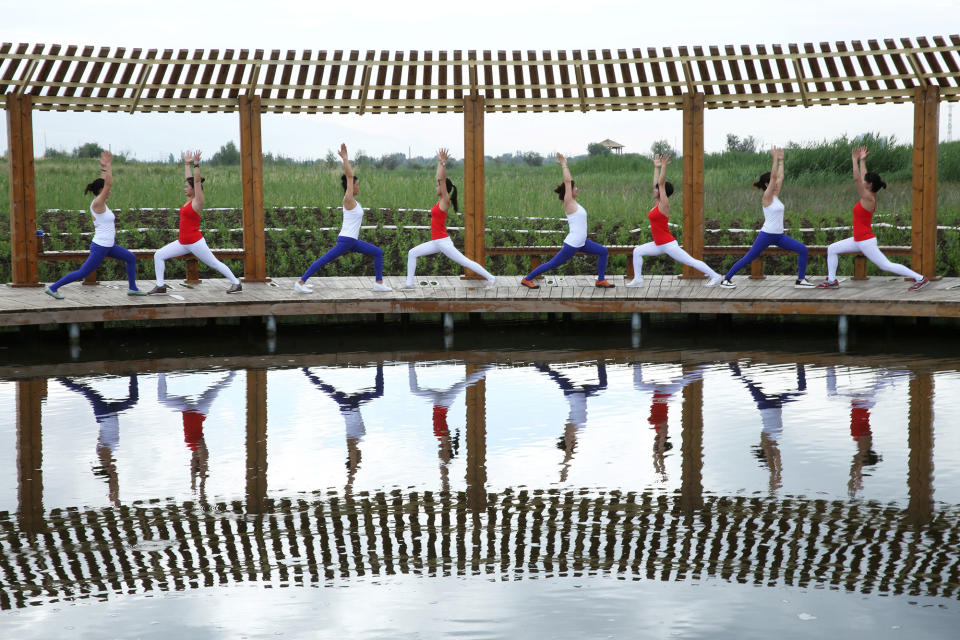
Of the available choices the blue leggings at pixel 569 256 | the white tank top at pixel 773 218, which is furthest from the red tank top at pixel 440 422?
the white tank top at pixel 773 218

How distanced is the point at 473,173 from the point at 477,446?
823 centimetres

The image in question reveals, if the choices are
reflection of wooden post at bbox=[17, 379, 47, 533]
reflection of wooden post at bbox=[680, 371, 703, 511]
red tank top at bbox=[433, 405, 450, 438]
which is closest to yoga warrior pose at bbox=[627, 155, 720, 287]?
reflection of wooden post at bbox=[680, 371, 703, 511]

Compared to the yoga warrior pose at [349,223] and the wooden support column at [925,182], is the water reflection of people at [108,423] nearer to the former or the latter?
the yoga warrior pose at [349,223]

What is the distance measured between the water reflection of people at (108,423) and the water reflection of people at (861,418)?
414cm

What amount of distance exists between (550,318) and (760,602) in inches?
407

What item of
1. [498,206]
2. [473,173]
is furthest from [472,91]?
[498,206]

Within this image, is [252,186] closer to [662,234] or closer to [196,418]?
[662,234]

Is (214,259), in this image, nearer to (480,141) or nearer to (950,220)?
(480,141)

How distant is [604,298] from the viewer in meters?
13.5

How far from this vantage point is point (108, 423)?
846 centimetres

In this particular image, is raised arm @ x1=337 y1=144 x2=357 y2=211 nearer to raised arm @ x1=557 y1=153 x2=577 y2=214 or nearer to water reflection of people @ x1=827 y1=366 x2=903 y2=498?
raised arm @ x1=557 y1=153 x2=577 y2=214

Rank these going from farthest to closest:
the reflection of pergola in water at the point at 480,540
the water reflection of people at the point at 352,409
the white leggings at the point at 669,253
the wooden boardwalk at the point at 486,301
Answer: the white leggings at the point at 669,253 < the wooden boardwalk at the point at 486,301 < the water reflection of people at the point at 352,409 < the reflection of pergola in water at the point at 480,540

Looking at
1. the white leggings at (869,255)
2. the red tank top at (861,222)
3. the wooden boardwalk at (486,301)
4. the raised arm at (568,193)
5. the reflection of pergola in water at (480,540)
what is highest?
the raised arm at (568,193)

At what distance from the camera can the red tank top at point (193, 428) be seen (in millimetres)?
7789
